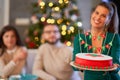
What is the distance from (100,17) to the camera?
1.35 m

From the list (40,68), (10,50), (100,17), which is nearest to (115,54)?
(100,17)

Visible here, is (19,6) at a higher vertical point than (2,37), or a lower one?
higher

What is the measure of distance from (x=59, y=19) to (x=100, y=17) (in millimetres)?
1819

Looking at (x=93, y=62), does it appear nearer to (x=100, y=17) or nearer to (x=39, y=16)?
(x=100, y=17)

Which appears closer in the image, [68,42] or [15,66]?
[15,66]

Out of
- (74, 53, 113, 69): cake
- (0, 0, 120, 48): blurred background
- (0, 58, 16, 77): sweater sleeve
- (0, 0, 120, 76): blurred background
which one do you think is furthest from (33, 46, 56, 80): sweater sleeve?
(74, 53, 113, 69): cake

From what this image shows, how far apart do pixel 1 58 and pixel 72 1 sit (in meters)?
1.54

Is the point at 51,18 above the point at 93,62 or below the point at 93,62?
above

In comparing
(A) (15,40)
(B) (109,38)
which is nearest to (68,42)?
(A) (15,40)

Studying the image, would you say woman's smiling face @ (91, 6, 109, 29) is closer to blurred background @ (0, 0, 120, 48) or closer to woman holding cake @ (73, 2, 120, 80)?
woman holding cake @ (73, 2, 120, 80)

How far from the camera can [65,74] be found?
2189mm

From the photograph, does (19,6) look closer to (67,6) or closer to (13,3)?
(13,3)

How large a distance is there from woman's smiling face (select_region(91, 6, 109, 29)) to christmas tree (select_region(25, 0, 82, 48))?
169 centimetres

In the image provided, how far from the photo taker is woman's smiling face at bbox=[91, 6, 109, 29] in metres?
1.34
